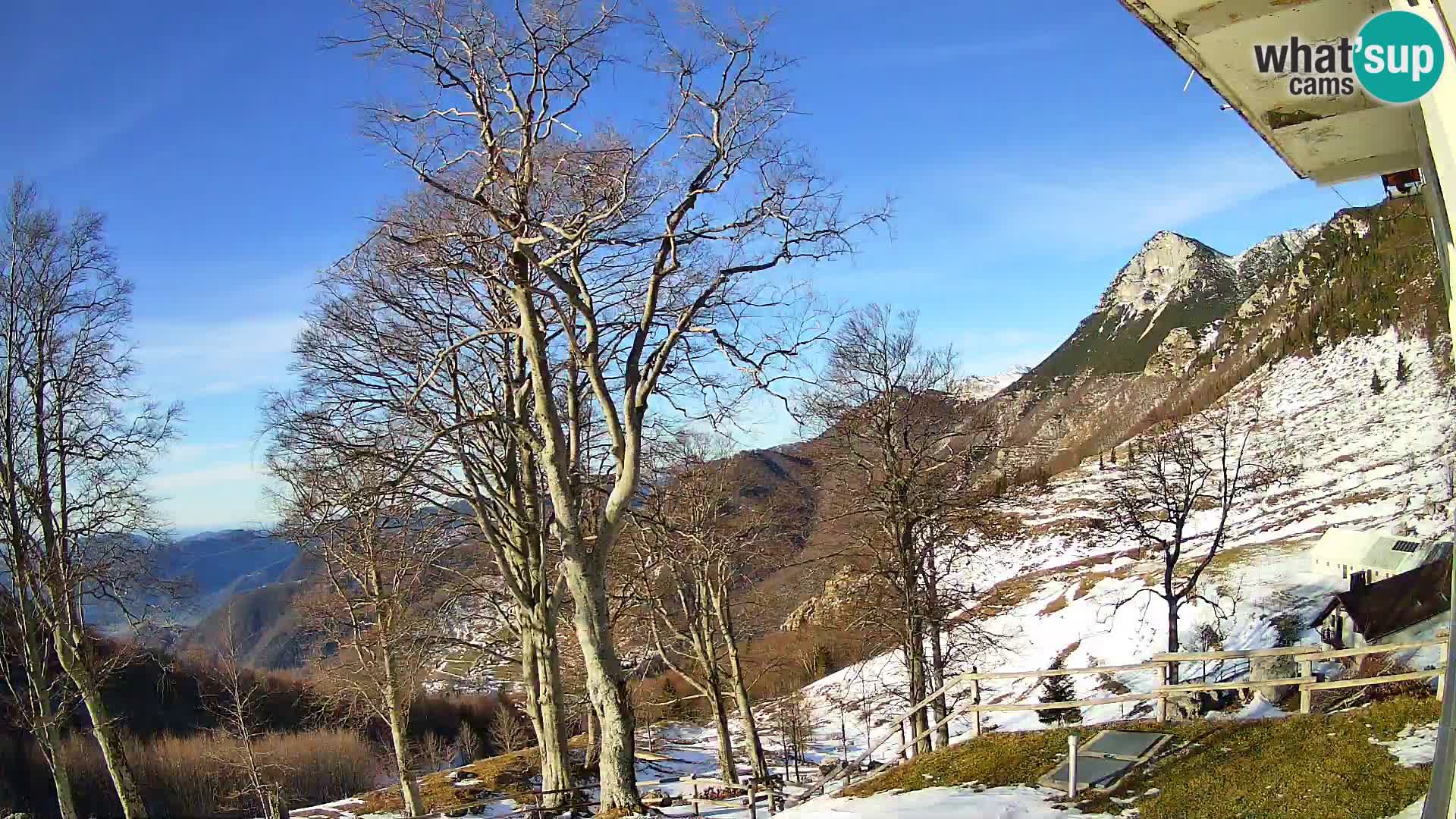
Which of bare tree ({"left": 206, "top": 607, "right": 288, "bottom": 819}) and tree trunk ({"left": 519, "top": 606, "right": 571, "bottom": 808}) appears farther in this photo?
bare tree ({"left": 206, "top": 607, "right": 288, "bottom": 819})

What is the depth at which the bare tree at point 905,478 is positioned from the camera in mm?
19031

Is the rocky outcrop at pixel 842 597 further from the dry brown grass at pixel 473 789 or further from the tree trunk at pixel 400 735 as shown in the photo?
the tree trunk at pixel 400 735

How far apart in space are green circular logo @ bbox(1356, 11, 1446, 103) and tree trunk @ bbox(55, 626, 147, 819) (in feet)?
57.0

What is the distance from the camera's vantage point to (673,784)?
69.0 ft

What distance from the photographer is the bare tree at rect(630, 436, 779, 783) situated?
20500 millimetres

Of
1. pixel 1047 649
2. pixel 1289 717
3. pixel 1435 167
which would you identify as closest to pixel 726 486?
pixel 1047 649

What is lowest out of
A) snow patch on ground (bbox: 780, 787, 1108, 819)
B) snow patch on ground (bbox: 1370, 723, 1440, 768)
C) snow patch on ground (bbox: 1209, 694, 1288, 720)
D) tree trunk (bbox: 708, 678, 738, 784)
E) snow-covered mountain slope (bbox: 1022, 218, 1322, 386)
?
tree trunk (bbox: 708, 678, 738, 784)

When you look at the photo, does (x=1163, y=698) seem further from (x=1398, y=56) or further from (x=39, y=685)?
(x=39, y=685)

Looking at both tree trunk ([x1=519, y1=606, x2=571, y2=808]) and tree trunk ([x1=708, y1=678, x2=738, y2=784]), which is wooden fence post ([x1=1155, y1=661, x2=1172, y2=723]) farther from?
tree trunk ([x1=708, y1=678, x2=738, y2=784])

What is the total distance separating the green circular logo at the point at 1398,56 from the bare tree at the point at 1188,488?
11.4m

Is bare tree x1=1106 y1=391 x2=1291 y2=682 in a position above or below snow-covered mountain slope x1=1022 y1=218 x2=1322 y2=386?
below

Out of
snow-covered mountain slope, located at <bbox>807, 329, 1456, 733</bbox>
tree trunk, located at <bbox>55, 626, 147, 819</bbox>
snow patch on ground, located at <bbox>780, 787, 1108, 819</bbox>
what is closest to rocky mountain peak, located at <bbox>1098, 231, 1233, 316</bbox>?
snow-covered mountain slope, located at <bbox>807, 329, 1456, 733</bbox>

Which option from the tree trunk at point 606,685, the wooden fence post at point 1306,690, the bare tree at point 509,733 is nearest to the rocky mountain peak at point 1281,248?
the wooden fence post at point 1306,690

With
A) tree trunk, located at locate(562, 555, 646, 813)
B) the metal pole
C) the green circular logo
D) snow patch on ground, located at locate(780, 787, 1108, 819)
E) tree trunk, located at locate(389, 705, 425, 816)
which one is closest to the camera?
the green circular logo
